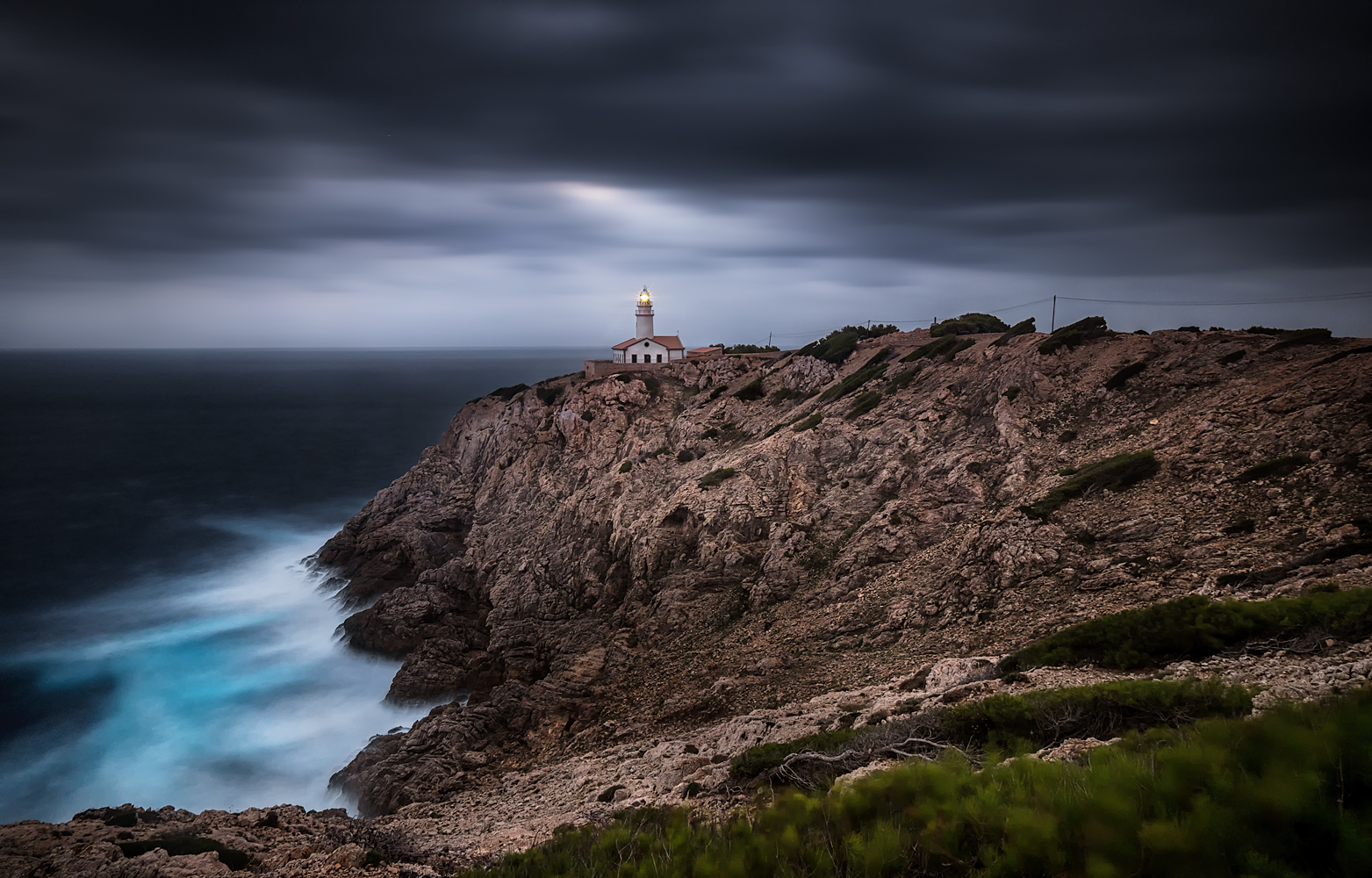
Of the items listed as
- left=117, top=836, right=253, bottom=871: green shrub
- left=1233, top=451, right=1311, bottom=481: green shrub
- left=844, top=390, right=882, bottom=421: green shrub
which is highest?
left=844, top=390, right=882, bottom=421: green shrub

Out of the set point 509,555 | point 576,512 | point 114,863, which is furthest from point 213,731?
point 114,863

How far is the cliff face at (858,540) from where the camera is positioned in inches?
694

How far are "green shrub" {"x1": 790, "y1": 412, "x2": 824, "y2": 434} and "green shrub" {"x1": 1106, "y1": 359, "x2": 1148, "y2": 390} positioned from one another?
42.9 ft

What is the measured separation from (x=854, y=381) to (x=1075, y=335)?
1191 cm

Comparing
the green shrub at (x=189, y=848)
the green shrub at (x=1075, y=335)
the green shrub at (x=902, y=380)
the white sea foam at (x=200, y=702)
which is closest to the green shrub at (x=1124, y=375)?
the green shrub at (x=1075, y=335)

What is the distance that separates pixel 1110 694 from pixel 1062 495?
13.2m

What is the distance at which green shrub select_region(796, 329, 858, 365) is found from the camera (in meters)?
46.2

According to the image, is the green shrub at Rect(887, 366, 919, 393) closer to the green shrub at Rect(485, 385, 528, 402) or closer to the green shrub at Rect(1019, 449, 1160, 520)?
the green shrub at Rect(1019, 449, 1160, 520)

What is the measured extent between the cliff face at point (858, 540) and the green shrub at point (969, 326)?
3565mm

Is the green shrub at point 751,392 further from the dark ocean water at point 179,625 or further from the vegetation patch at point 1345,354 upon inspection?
the vegetation patch at point 1345,354

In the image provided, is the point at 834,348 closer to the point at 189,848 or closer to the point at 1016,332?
the point at 1016,332

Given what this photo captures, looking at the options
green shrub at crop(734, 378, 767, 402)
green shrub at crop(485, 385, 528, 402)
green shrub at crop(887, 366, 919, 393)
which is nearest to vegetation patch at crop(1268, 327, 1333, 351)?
green shrub at crop(887, 366, 919, 393)

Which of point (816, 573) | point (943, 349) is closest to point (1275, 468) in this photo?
point (816, 573)

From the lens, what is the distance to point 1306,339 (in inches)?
980
